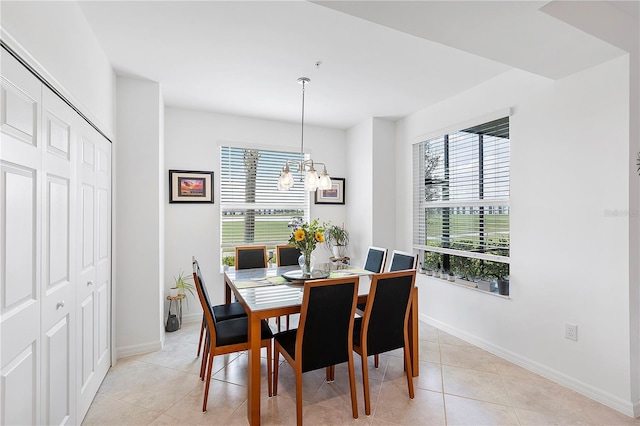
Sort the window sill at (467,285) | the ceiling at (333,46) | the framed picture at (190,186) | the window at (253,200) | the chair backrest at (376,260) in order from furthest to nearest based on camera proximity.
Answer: the window at (253,200) < the framed picture at (190,186) < the chair backrest at (376,260) < the window sill at (467,285) < the ceiling at (333,46)

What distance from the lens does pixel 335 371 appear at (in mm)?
2719

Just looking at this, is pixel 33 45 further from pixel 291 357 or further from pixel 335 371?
pixel 335 371

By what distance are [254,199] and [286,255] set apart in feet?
3.50

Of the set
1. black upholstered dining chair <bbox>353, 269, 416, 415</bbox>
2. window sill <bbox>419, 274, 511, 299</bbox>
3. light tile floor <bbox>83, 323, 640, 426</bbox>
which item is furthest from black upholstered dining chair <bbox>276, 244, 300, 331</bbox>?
window sill <bbox>419, 274, 511, 299</bbox>

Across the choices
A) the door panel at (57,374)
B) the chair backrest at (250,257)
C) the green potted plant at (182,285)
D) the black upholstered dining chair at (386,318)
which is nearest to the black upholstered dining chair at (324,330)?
the black upholstered dining chair at (386,318)

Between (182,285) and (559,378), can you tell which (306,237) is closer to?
(182,285)

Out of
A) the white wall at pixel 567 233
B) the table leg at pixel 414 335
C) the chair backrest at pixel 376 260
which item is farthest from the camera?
the chair backrest at pixel 376 260

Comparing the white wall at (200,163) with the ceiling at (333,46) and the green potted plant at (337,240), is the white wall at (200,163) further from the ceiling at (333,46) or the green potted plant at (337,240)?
the green potted plant at (337,240)

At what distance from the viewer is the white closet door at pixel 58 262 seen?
156 cm

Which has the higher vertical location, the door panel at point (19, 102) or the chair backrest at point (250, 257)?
the door panel at point (19, 102)

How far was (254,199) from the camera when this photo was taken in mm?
4426

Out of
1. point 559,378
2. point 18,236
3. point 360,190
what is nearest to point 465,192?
point 360,190

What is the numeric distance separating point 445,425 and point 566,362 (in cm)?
125

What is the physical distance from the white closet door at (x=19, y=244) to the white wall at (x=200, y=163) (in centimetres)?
245
